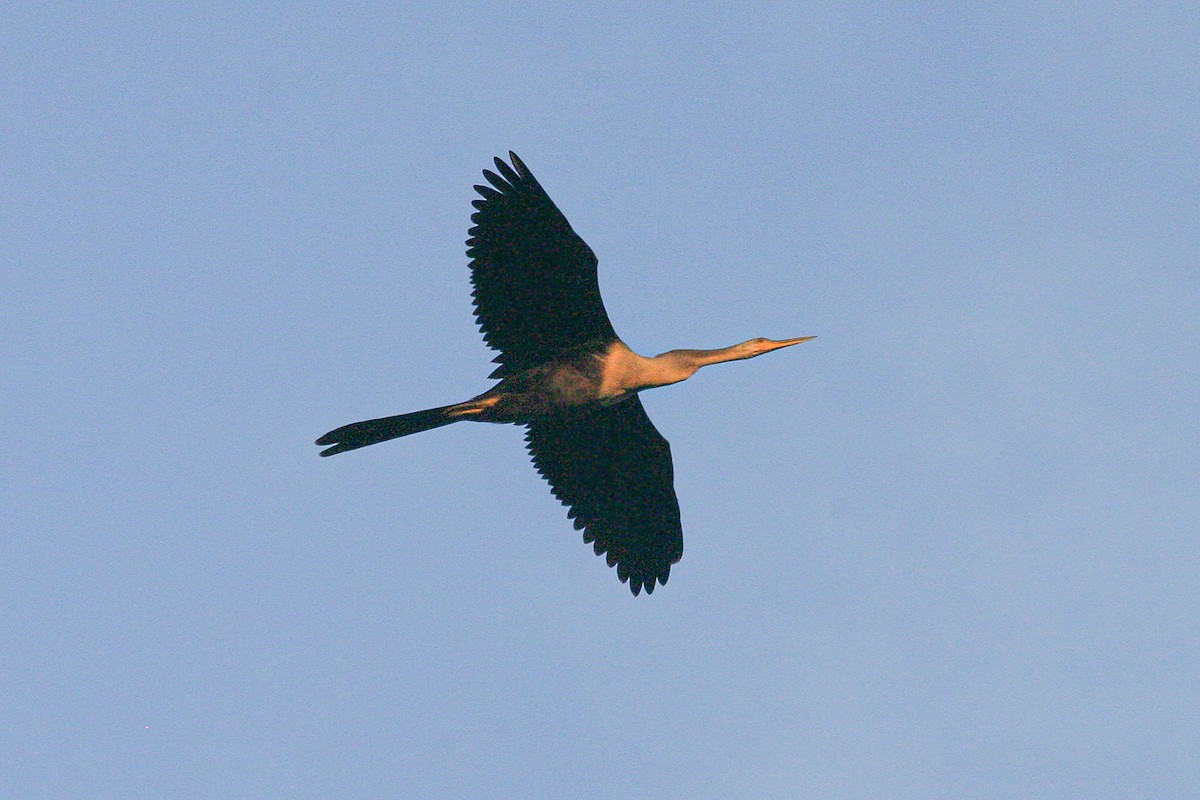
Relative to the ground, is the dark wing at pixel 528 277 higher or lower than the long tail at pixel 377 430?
higher

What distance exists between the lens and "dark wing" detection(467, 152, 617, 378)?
11.4 m

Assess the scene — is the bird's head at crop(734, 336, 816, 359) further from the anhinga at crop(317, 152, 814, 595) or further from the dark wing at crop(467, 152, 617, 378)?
the dark wing at crop(467, 152, 617, 378)

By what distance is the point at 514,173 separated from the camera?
37.4 feet

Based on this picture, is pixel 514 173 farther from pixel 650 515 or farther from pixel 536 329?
pixel 650 515

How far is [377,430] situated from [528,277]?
1.75m

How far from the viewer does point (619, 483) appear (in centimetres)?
1329

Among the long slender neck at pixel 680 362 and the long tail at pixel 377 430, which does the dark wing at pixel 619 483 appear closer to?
the long slender neck at pixel 680 362

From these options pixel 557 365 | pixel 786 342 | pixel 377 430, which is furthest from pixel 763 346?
pixel 377 430

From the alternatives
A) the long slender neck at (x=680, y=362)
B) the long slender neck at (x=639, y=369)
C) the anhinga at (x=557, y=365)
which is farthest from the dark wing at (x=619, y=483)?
the long slender neck at (x=680, y=362)

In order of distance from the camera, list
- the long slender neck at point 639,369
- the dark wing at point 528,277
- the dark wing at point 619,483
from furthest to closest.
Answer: the dark wing at point 619,483 → the long slender neck at point 639,369 → the dark wing at point 528,277

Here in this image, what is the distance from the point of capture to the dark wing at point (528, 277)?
1142 centimetres

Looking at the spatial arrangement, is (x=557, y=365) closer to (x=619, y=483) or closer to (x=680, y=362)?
(x=680, y=362)

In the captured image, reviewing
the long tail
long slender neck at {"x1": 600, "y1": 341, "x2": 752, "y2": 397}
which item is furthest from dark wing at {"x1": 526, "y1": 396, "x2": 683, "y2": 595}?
the long tail

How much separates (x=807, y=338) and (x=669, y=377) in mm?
1321
